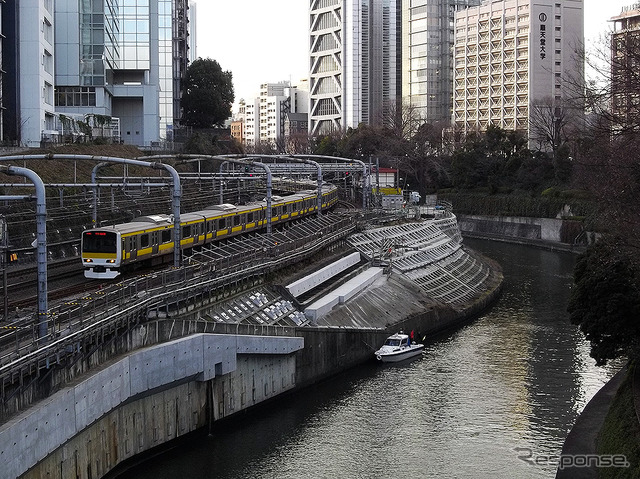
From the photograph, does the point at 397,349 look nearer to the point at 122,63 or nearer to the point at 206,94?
the point at 122,63

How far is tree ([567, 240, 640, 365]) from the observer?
73.2 ft

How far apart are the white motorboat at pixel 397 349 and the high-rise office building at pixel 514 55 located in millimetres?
58028

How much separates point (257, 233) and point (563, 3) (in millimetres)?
62920

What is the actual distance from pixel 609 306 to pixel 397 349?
8033 mm

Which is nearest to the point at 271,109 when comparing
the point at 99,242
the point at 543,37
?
the point at 543,37

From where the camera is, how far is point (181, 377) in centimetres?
2056

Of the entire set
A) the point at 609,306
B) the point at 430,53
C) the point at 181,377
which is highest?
the point at 430,53

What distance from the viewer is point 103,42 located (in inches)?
2170

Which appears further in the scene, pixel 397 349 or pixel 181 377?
pixel 397 349

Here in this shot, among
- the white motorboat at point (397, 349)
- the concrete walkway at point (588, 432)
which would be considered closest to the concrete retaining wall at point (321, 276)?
the white motorboat at point (397, 349)

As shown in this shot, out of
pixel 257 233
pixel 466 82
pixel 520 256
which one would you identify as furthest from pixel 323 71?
pixel 257 233

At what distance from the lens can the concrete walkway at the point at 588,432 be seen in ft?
56.5

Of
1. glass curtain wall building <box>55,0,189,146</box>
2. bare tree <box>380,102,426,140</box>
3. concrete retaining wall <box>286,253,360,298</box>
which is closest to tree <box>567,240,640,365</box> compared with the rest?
concrete retaining wall <box>286,253,360,298</box>

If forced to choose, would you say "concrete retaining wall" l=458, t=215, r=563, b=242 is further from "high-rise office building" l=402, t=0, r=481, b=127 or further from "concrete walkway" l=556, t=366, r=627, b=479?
"concrete walkway" l=556, t=366, r=627, b=479
